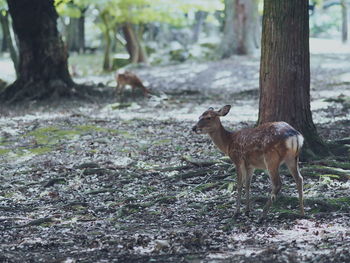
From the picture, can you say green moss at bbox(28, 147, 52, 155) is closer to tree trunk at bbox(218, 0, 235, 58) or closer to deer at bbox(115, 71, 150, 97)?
deer at bbox(115, 71, 150, 97)

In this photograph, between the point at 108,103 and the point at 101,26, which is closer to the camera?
the point at 108,103

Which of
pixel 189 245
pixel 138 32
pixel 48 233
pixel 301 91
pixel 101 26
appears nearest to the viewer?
pixel 189 245

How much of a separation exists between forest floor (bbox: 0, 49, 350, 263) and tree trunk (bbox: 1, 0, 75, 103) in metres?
1.82

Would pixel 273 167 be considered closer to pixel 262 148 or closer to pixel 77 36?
pixel 262 148

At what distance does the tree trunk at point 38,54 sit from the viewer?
635 inches

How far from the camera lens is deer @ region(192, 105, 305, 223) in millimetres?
6113

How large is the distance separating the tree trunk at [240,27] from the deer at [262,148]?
773 inches

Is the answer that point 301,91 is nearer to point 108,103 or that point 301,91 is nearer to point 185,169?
point 185,169

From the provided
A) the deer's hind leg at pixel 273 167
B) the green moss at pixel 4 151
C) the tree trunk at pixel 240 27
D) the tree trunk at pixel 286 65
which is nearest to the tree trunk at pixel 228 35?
the tree trunk at pixel 240 27

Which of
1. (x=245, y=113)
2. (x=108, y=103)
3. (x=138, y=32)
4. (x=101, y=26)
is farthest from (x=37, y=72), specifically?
(x=138, y=32)

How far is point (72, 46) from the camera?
39.2m

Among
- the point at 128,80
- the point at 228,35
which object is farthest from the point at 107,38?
the point at 128,80

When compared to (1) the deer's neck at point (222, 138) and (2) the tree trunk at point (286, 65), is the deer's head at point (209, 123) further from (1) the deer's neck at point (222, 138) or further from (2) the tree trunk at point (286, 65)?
(2) the tree trunk at point (286, 65)

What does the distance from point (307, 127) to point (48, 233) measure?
3.82m
